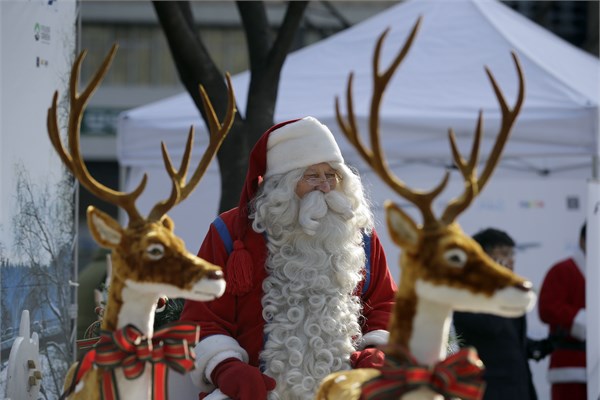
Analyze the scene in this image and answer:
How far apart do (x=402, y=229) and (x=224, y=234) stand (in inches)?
58.2

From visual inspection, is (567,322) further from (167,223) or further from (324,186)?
(167,223)

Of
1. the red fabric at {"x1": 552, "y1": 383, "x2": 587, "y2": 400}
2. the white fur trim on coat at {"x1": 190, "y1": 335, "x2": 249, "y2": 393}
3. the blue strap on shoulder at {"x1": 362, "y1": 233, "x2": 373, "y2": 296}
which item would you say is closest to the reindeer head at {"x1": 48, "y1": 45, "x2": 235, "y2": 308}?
the white fur trim on coat at {"x1": 190, "y1": 335, "x2": 249, "y2": 393}

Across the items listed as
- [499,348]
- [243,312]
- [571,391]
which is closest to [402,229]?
[243,312]

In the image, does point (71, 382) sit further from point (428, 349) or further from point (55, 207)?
point (55, 207)

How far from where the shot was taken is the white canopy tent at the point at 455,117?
7.13 meters

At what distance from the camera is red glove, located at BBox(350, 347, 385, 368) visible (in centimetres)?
374

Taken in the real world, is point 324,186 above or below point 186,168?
below

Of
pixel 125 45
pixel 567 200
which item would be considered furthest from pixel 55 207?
pixel 125 45

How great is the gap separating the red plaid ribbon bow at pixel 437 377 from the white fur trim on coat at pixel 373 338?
1242mm

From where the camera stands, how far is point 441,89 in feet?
25.0

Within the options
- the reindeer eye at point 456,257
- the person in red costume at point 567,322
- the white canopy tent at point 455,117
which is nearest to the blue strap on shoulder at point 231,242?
the reindeer eye at point 456,257

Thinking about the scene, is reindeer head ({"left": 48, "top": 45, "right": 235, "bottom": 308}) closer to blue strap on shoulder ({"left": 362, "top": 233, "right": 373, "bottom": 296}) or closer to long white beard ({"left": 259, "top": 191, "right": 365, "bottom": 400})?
long white beard ({"left": 259, "top": 191, "right": 365, "bottom": 400})

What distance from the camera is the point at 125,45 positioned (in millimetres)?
27891

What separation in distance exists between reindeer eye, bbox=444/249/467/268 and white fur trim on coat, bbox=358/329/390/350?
138cm
